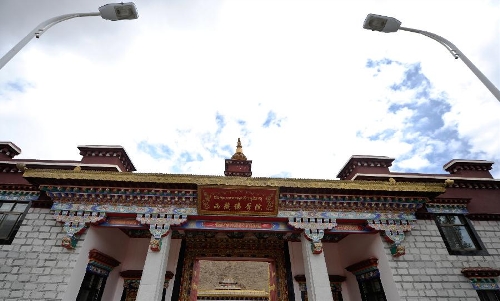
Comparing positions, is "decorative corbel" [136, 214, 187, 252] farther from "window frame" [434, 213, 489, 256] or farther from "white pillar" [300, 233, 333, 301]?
"window frame" [434, 213, 489, 256]

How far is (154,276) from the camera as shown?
676cm

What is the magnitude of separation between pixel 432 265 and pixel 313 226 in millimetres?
3641

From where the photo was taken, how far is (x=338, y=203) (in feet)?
26.1

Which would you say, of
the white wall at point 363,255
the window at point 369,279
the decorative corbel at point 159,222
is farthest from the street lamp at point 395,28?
the decorative corbel at point 159,222

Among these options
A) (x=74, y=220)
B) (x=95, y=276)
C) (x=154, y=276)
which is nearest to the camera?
(x=154, y=276)

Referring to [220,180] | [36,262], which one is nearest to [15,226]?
[36,262]

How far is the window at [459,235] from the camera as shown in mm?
7965

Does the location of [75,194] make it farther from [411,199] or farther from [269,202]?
[411,199]

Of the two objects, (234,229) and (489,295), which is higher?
(234,229)

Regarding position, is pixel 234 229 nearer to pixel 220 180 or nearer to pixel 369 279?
pixel 220 180

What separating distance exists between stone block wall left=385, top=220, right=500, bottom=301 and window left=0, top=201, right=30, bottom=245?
36.2 feet

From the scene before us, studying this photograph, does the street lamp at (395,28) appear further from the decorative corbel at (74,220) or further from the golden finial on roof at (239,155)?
the golden finial on roof at (239,155)

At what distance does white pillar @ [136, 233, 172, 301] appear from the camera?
648 cm

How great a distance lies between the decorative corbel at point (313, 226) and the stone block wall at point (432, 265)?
191cm
